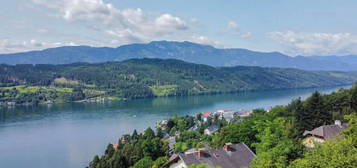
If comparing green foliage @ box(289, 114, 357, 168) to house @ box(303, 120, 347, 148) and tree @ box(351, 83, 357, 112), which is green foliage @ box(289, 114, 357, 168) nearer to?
house @ box(303, 120, 347, 148)

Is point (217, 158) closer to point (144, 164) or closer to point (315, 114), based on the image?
point (144, 164)

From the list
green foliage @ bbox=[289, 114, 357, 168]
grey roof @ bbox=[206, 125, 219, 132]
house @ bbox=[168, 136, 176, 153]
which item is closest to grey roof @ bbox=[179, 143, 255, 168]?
green foliage @ bbox=[289, 114, 357, 168]

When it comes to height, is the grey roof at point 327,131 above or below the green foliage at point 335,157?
below

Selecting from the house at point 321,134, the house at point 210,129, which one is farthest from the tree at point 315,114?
the house at point 210,129

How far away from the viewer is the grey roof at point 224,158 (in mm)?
30906

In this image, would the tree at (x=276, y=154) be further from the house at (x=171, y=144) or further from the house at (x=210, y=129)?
the house at (x=210, y=129)

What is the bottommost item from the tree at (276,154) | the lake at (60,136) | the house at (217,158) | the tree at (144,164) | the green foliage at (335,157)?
the lake at (60,136)

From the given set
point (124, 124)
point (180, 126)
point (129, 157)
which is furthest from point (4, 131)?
point (129, 157)

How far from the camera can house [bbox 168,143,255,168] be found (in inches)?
1216

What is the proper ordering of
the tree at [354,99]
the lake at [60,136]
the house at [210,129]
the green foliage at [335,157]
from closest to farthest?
the green foliage at [335,157] → the tree at [354,99] → the lake at [60,136] → the house at [210,129]

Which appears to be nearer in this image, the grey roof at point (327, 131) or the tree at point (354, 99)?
the grey roof at point (327, 131)

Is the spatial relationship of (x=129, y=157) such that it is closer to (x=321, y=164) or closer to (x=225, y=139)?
(x=225, y=139)

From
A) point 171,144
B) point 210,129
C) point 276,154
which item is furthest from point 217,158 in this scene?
point 210,129

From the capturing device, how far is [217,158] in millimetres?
32000
